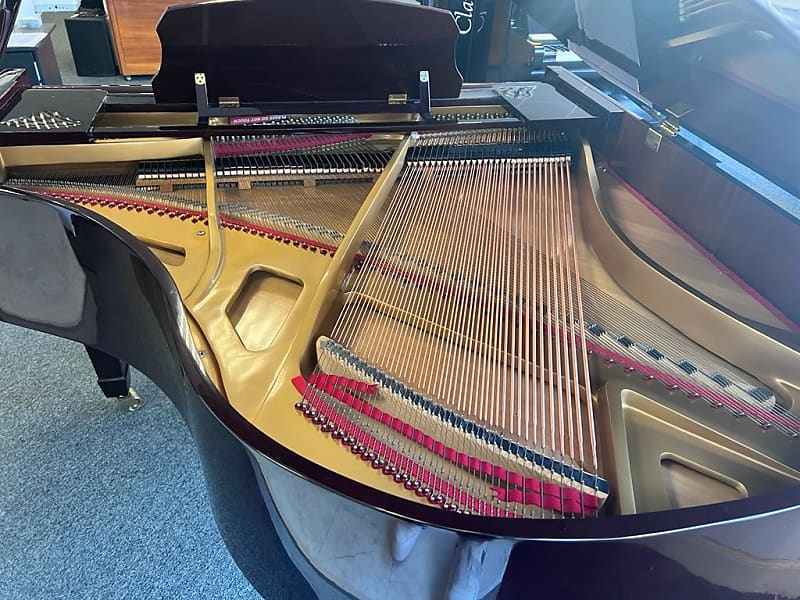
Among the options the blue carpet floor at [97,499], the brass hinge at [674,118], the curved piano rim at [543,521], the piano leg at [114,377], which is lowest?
the blue carpet floor at [97,499]

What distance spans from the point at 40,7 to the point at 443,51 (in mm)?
8243

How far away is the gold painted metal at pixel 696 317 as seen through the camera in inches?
47.8

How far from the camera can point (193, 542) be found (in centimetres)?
199

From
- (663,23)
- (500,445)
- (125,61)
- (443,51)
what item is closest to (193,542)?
(500,445)

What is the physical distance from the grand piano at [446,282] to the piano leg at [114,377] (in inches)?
0.7

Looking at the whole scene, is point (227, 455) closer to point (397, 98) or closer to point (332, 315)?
point (332, 315)

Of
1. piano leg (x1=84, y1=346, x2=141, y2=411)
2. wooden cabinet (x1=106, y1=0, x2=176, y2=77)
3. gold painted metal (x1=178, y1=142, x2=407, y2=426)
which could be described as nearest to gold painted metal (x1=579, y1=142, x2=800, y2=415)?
gold painted metal (x1=178, y1=142, x2=407, y2=426)

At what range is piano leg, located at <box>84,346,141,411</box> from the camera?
7.63ft

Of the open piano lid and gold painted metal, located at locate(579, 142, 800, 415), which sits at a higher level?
the open piano lid

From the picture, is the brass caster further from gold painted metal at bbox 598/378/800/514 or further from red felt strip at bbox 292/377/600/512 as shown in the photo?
gold painted metal at bbox 598/378/800/514

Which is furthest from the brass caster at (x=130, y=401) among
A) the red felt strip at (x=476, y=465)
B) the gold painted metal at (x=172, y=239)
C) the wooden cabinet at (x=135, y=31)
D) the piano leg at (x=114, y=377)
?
the wooden cabinet at (x=135, y=31)

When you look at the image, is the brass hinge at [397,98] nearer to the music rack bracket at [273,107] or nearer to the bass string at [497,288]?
the music rack bracket at [273,107]

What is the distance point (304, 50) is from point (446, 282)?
0.87 m

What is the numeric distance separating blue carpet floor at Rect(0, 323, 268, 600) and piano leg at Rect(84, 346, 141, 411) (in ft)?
0.16
